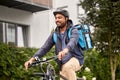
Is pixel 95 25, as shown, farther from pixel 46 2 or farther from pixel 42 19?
pixel 42 19

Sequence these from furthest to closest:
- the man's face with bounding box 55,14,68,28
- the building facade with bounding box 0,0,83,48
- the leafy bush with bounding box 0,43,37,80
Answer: the building facade with bounding box 0,0,83,48, the leafy bush with bounding box 0,43,37,80, the man's face with bounding box 55,14,68,28

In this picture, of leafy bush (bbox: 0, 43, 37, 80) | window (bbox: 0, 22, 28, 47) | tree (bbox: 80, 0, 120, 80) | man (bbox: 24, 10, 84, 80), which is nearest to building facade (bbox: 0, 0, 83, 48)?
window (bbox: 0, 22, 28, 47)

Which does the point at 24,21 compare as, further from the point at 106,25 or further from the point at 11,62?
the point at 11,62

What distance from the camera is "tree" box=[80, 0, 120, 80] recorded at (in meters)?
13.1

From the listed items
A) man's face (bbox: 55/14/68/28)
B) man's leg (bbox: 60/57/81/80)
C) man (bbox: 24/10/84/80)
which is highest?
man's face (bbox: 55/14/68/28)

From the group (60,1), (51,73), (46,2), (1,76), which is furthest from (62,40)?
(60,1)

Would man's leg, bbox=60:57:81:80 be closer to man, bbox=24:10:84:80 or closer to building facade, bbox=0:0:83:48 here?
man, bbox=24:10:84:80

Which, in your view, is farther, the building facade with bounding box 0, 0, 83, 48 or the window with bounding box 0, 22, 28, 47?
the window with bounding box 0, 22, 28, 47

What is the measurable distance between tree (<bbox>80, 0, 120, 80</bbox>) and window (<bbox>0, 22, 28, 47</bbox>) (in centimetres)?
477

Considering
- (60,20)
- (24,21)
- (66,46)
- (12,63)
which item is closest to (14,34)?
(24,21)

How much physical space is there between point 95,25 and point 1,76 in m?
4.61

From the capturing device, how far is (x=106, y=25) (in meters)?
13.4

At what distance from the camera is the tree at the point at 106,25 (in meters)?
13.1

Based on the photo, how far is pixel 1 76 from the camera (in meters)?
10.1
